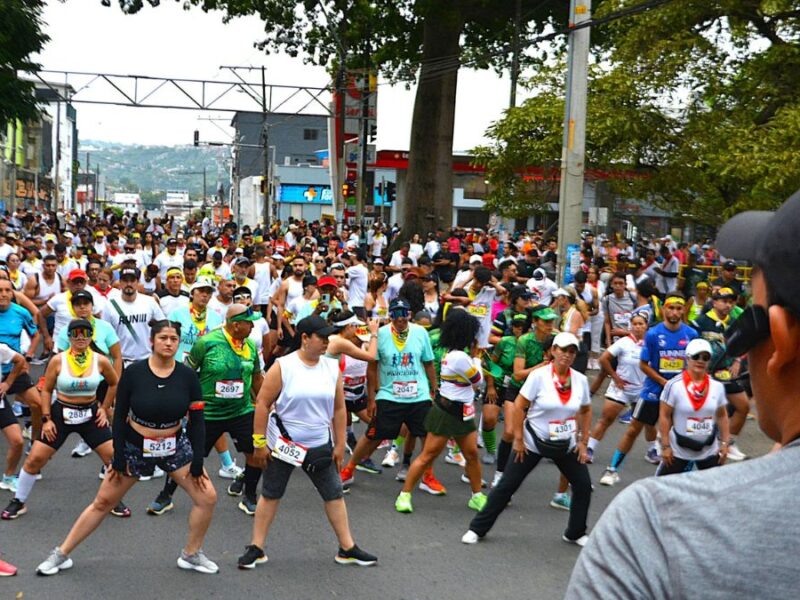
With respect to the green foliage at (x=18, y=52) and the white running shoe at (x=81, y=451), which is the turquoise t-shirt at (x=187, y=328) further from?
the green foliage at (x=18, y=52)

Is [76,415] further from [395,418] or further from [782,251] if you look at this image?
[782,251]

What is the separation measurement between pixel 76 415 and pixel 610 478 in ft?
16.7

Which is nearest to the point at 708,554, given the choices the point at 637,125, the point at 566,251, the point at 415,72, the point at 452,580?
the point at 452,580

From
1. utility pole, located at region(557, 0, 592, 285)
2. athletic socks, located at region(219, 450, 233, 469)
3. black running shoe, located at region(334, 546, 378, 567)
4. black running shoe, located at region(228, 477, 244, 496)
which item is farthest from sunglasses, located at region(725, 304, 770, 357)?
utility pole, located at region(557, 0, 592, 285)

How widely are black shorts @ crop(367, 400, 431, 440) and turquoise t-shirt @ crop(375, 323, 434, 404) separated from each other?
0.16ft

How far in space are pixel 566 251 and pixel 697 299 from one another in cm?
250

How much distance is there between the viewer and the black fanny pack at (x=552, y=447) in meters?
7.41

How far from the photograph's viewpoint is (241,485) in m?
8.67

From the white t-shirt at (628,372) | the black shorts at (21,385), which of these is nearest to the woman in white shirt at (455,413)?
the white t-shirt at (628,372)

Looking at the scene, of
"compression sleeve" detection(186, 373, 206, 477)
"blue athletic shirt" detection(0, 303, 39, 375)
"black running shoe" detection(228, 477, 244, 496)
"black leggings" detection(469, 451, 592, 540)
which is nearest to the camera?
"compression sleeve" detection(186, 373, 206, 477)

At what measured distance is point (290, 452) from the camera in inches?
268

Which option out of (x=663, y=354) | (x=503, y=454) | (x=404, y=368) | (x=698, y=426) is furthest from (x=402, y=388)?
(x=698, y=426)

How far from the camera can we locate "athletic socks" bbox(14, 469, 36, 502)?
25.5 ft

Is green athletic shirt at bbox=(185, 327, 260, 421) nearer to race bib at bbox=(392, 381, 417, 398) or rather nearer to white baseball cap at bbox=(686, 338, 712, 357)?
race bib at bbox=(392, 381, 417, 398)
